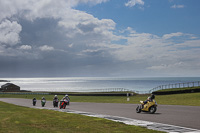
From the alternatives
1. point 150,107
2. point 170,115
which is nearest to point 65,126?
point 170,115

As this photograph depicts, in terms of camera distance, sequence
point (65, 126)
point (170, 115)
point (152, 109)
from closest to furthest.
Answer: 1. point (65, 126)
2. point (170, 115)
3. point (152, 109)

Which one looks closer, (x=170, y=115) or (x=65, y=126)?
(x=65, y=126)

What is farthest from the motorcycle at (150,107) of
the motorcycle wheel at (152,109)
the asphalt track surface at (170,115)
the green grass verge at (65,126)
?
the green grass verge at (65,126)

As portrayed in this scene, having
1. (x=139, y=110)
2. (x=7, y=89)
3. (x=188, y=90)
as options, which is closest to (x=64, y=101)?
(x=139, y=110)

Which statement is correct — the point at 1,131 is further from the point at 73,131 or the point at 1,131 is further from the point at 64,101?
the point at 64,101

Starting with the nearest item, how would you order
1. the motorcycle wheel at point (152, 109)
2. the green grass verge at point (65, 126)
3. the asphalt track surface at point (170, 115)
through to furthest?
1. the green grass verge at point (65, 126)
2. the asphalt track surface at point (170, 115)
3. the motorcycle wheel at point (152, 109)

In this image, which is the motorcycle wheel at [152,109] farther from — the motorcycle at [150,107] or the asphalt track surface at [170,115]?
the asphalt track surface at [170,115]

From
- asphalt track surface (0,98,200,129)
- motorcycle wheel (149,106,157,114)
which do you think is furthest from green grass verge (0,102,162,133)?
motorcycle wheel (149,106,157,114)

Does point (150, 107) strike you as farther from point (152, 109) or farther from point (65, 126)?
point (65, 126)

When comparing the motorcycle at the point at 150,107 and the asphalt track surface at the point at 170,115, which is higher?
the motorcycle at the point at 150,107

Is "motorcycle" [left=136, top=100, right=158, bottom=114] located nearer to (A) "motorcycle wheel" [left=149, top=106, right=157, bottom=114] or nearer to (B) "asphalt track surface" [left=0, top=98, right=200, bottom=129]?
(A) "motorcycle wheel" [left=149, top=106, right=157, bottom=114]

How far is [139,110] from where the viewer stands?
1919 cm

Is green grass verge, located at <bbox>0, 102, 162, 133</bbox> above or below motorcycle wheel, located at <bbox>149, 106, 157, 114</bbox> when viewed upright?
below

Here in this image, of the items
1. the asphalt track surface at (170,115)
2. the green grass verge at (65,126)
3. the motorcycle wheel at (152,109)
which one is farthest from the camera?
the motorcycle wheel at (152,109)
